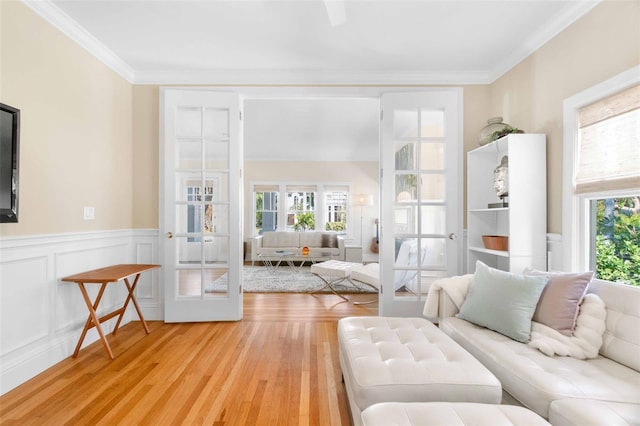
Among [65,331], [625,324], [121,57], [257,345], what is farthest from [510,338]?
[121,57]

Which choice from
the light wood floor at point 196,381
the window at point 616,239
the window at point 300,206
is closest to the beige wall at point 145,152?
the light wood floor at point 196,381

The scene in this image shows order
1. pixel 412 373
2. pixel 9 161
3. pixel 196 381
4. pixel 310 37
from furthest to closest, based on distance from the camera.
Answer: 1. pixel 310 37
2. pixel 196 381
3. pixel 9 161
4. pixel 412 373

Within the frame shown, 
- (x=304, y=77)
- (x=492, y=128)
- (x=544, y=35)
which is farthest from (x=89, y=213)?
(x=544, y=35)

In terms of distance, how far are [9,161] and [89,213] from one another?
86 cm

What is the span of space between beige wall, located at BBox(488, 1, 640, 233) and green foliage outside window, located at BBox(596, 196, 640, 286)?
321 millimetres

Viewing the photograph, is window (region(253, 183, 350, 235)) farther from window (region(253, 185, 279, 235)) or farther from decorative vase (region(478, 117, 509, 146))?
decorative vase (region(478, 117, 509, 146))

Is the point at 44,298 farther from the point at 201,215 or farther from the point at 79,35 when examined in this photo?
the point at 79,35

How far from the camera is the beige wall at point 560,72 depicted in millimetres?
1918

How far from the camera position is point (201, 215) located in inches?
130

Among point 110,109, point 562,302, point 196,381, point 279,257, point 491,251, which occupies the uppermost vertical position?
point 110,109

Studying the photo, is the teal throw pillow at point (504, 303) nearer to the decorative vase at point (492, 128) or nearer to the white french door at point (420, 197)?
the white french door at point (420, 197)

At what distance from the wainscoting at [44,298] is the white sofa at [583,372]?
289cm

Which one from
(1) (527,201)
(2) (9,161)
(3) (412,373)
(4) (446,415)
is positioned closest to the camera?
(4) (446,415)

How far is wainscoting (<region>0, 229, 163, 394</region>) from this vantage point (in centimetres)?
201
